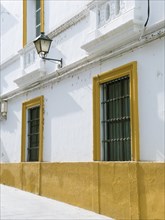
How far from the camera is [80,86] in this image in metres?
8.72

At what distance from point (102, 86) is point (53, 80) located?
2.18 m

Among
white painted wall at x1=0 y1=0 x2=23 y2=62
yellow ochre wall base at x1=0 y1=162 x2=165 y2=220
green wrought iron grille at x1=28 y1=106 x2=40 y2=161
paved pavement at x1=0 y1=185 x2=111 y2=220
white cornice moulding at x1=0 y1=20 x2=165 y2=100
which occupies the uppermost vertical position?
white painted wall at x1=0 y1=0 x2=23 y2=62

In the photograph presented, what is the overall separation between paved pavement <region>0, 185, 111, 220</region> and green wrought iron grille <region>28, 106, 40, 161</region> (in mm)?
1221

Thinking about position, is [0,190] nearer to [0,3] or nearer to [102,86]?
[102,86]

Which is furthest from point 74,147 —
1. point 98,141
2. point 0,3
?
point 0,3

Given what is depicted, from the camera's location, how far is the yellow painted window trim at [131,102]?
6836 millimetres

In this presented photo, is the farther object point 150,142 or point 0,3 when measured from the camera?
point 0,3

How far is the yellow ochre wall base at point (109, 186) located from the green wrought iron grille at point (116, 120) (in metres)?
0.28

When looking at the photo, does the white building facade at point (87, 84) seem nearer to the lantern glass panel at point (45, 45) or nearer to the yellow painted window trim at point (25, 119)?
the yellow painted window trim at point (25, 119)

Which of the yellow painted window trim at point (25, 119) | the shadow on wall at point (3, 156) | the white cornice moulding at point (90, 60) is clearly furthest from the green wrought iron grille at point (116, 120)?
the shadow on wall at point (3, 156)

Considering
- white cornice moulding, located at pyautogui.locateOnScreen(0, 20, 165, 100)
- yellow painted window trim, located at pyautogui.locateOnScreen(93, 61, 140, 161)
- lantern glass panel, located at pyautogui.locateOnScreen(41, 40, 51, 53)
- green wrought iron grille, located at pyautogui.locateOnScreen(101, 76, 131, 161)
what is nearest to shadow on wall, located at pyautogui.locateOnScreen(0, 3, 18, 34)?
white cornice moulding, located at pyautogui.locateOnScreen(0, 20, 165, 100)

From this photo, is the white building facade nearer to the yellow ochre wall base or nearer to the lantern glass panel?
the yellow ochre wall base

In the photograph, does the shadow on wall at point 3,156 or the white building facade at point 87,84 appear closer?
the white building facade at point 87,84

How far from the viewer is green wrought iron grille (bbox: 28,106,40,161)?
35.9 ft
